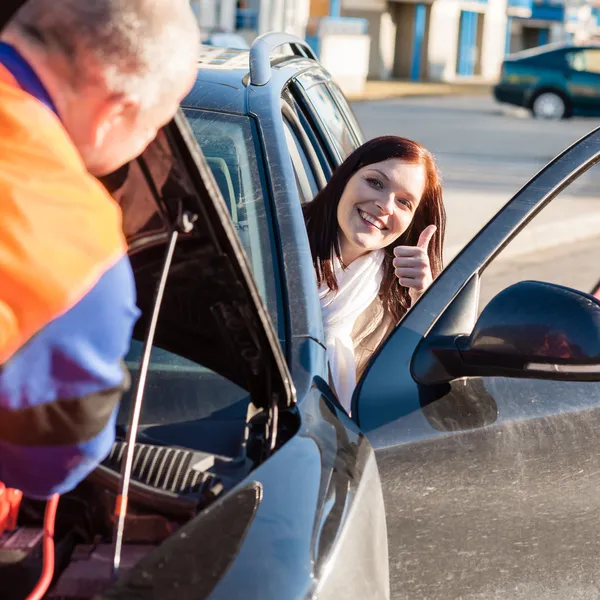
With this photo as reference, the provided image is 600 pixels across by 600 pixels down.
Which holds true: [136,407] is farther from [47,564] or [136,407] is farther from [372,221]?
[372,221]

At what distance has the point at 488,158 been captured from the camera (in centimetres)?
1605

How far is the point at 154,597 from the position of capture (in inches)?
55.0

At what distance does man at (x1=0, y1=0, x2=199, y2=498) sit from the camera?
1.13 m

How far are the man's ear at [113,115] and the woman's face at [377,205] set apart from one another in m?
1.55

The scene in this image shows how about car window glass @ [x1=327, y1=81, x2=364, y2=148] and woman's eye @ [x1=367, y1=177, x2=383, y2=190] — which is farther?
car window glass @ [x1=327, y1=81, x2=364, y2=148]

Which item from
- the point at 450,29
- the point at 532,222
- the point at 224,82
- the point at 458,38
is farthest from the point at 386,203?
the point at 458,38

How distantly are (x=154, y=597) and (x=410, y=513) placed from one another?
0.68m

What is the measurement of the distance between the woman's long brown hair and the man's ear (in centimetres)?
149

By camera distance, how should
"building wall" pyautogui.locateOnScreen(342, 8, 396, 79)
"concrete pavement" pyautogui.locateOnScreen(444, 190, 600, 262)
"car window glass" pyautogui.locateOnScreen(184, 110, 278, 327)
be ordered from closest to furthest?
"car window glass" pyautogui.locateOnScreen(184, 110, 278, 327)
"concrete pavement" pyautogui.locateOnScreen(444, 190, 600, 262)
"building wall" pyautogui.locateOnScreen(342, 8, 396, 79)

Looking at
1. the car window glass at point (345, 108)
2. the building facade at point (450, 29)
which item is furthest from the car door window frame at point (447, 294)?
the building facade at point (450, 29)

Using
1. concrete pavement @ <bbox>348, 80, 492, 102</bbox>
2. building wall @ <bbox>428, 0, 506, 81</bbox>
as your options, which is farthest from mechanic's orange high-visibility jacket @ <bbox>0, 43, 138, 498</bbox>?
building wall @ <bbox>428, 0, 506, 81</bbox>

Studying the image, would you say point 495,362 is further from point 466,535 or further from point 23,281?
point 23,281

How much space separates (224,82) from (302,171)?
52 cm

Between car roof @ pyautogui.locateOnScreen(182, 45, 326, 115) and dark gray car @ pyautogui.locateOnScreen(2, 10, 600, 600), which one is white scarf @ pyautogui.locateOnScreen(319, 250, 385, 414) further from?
car roof @ pyautogui.locateOnScreen(182, 45, 326, 115)
